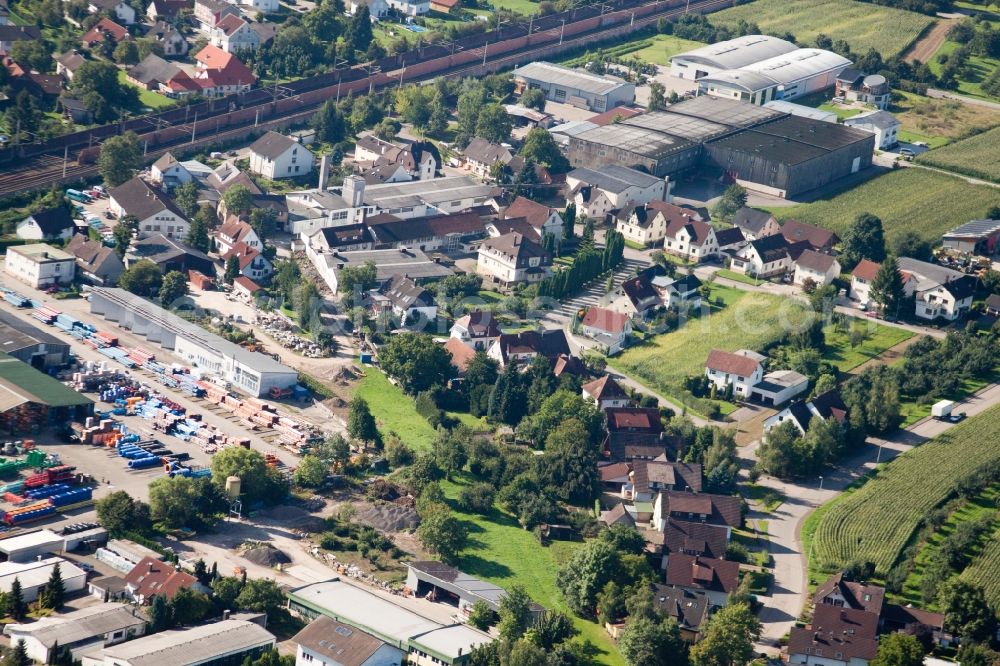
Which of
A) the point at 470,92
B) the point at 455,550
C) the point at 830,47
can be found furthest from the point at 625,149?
the point at 455,550

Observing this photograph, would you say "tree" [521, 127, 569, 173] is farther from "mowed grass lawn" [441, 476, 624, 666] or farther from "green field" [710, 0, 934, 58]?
"mowed grass lawn" [441, 476, 624, 666]

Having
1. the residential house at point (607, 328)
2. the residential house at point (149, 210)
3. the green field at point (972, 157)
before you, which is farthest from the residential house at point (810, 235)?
the residential house at point (149, 210)

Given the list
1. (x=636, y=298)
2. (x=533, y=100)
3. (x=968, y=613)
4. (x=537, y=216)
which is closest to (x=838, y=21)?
(x=533, y=100)

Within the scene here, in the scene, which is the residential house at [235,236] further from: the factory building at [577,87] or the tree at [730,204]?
the factory building at [577,87]

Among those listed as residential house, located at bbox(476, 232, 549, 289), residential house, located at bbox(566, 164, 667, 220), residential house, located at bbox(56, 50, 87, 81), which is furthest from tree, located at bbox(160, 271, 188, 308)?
residential house, located at bbox(56, 50, 87, 81)

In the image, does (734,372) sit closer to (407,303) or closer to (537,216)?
(407,303)

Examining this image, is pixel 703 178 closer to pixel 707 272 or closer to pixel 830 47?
pixel 707 272
